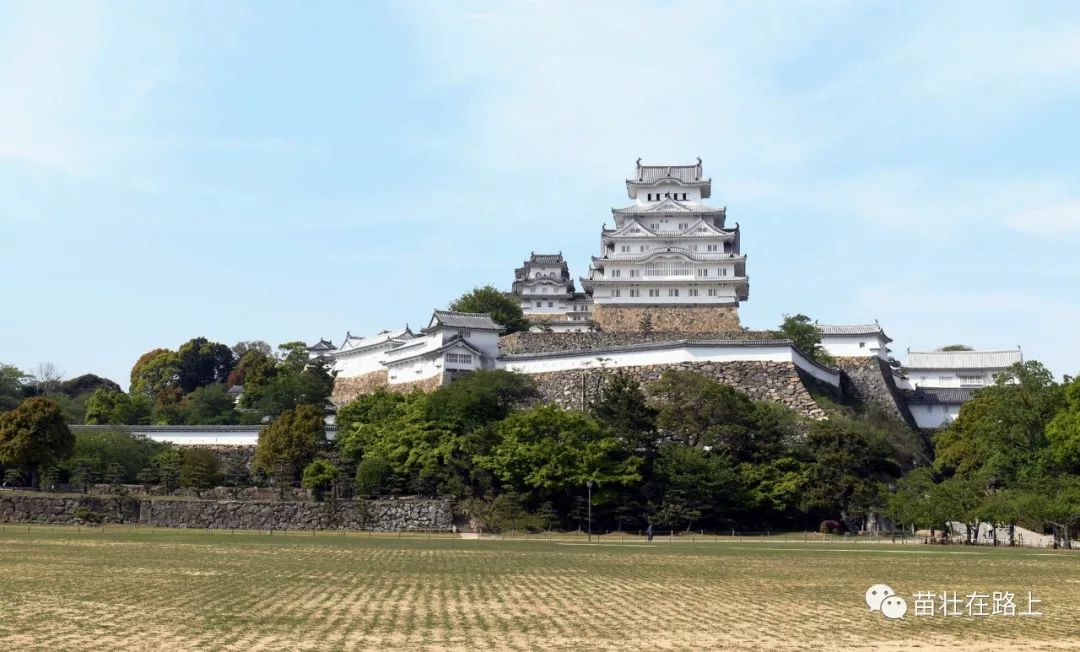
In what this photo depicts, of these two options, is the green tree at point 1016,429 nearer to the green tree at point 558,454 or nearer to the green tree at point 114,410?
the green tree at point 558,454

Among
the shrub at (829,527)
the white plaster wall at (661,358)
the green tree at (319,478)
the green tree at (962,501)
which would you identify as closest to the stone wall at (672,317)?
the white plaster wall at (661,358)

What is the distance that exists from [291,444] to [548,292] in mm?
36833

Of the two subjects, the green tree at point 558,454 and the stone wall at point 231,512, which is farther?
the stone wall at point 231,512

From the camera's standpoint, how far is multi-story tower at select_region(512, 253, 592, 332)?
79.2 metres

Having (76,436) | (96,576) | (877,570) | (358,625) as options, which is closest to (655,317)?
(76,436)

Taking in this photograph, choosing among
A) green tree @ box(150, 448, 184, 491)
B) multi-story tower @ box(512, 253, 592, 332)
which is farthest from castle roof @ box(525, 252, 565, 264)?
green tree @ box(150, 448, 184, 491)

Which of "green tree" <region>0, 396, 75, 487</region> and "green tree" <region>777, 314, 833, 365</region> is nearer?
"green tree" <region>0, 396, 75, 487</region>

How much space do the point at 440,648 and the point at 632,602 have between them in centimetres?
523

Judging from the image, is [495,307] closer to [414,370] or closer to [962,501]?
[414,370]

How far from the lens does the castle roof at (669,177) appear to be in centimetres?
7075

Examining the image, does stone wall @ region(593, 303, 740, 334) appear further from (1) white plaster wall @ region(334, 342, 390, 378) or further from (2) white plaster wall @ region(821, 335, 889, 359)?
(1) white plaster wall @ region(334, 342, 390, 378)

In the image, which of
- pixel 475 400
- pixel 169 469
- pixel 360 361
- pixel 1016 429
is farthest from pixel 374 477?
pixel 1016 429

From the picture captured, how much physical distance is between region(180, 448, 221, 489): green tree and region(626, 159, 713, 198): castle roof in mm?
30698

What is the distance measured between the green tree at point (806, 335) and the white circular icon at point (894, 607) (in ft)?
137
